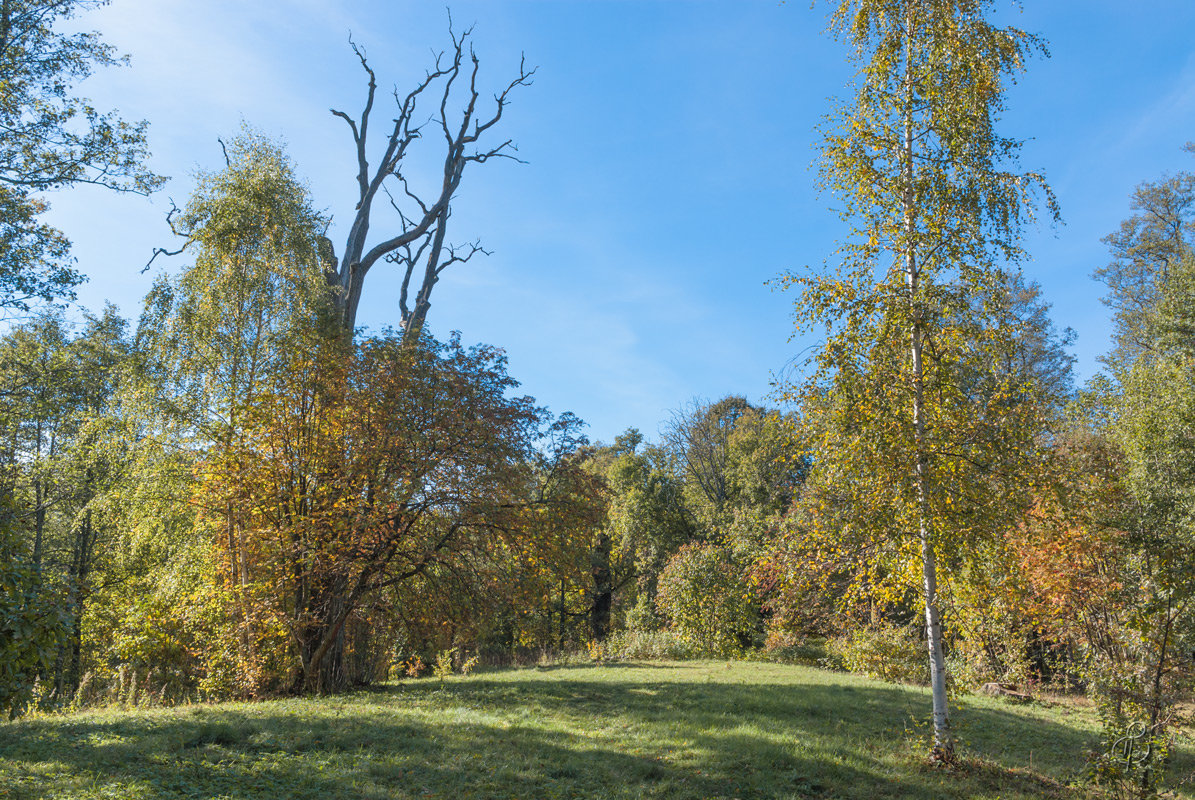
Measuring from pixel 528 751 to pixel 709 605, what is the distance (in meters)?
14.4

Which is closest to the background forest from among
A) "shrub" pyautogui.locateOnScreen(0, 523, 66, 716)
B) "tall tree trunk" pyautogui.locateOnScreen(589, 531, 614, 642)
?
"shrub" pyautogui.locateOnScreen(0, 523, 66, 716)

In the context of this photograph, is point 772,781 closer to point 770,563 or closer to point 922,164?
point 770,563

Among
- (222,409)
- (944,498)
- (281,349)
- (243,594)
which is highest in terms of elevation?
(281,349)

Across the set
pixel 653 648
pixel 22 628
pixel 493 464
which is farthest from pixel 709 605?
pixel 22 628

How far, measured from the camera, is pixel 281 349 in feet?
44.6

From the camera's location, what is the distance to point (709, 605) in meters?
20.9

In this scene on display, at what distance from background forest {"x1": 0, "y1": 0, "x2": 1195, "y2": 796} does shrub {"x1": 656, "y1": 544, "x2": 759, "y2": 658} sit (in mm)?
112

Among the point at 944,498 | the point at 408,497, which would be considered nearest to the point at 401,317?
the point at 408,497

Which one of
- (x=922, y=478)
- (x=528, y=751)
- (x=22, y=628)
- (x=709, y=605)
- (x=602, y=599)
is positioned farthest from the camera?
(x=602, y=599)

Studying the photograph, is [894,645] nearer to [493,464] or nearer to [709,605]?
[709,605]

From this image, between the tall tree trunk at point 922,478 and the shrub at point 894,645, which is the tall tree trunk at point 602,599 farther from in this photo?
the tall tree trunk at point 922,478

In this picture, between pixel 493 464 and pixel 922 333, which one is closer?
pixel 922 333

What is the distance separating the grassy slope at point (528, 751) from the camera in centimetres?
582

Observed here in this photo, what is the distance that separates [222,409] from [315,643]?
16.7ft
